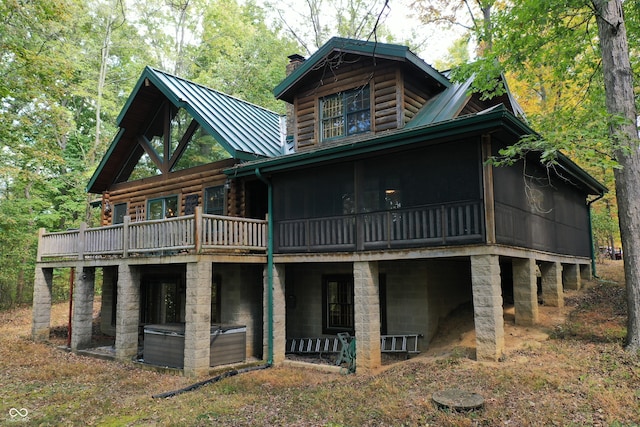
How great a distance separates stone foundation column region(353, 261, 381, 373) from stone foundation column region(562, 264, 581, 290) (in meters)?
10.3

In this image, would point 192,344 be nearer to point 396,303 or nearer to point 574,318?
point 396,303

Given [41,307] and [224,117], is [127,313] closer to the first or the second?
[41,307]

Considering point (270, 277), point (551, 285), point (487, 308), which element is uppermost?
point (270, 277)

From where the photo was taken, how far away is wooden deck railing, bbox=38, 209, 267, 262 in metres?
12.8

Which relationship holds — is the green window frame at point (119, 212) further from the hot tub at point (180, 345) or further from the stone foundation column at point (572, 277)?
the stone foundation column at point (572, 277)

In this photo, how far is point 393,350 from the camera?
13.4 m

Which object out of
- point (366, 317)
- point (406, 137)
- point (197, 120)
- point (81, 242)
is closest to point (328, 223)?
point (366, 317)

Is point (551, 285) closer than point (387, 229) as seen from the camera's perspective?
No

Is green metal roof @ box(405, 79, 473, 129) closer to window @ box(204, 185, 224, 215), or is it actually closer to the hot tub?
window @ box(204, 185, 224, 215)

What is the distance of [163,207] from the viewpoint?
1811 cm

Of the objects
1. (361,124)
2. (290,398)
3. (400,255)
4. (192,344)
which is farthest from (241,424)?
(361,124)

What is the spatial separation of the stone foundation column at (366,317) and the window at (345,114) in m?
4.79

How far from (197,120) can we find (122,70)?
21481 millimetres

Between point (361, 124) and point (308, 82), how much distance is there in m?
2.52
